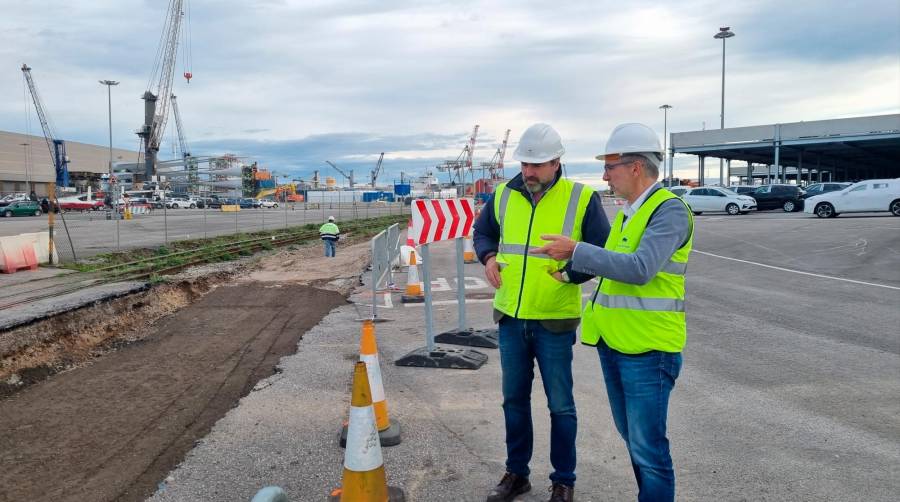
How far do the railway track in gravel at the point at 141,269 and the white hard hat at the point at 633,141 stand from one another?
9.86m

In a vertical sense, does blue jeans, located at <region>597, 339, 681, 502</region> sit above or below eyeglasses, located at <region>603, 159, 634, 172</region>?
below

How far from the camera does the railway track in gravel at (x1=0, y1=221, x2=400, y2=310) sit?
11.3 metres

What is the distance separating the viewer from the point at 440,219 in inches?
299

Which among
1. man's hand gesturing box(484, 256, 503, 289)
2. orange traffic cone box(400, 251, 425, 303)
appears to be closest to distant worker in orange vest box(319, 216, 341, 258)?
orange traffic cone box(400, 251, 425, 303)

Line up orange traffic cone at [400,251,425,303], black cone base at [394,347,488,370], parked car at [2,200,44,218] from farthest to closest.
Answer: parked car at [2,200,44,218], orange traffic cone at [400,251,425,303], black cone base at [394,347,488,370]

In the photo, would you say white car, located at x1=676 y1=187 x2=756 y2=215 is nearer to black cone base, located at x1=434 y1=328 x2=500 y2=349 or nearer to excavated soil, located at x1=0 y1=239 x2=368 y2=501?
excavated soil, located at x1=0 y1=239 x2=368 y2=501

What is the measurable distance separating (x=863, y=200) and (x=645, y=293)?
2925cm

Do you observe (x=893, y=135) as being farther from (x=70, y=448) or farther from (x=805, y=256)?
(x=70, y=448)

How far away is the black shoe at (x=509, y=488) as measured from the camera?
3770 mm

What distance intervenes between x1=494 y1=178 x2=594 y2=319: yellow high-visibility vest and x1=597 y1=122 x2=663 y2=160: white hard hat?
0.71 meters

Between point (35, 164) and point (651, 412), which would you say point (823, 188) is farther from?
point (35, 164)

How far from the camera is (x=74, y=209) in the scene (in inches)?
2279

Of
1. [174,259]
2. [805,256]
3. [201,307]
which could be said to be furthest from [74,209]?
[805,256]

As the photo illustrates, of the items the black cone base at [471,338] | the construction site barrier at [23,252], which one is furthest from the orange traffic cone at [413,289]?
the construction site barrier at [23,252]
